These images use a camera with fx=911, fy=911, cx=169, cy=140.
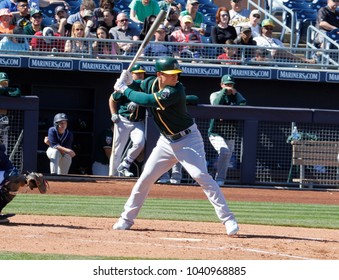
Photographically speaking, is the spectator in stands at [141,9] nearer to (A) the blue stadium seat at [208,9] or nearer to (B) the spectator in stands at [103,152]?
(A) the blue stadium seat at [208,9]

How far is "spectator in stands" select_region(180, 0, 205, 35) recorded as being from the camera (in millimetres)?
17922

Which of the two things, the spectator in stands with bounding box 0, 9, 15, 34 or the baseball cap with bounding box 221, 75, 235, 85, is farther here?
the spectator in stands with bounding box 0, 9, 15, 34

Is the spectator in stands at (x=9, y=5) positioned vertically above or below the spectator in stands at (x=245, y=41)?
above

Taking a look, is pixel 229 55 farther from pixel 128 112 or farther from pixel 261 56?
pixel 128 112

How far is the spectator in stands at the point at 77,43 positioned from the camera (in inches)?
649

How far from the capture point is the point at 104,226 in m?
9.69

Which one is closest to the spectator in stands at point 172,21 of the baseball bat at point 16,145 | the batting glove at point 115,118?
the batting glove at point 115,118

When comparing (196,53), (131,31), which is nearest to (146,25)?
(131,31)

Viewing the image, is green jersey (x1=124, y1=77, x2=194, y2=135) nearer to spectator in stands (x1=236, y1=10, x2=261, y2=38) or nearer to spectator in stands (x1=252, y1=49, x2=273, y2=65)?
spectator in stands (x1=252, y1=49, x2=273, y2=65)

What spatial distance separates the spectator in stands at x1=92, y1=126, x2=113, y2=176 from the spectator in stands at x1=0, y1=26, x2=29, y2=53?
2098 mm

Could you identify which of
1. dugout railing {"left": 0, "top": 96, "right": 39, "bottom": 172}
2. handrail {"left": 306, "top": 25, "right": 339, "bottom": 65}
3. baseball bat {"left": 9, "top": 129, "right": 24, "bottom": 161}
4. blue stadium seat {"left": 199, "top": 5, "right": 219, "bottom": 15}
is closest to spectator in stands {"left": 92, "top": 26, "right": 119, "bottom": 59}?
dugout railing {"left": 0, "top": 96, "right": 39, "bottom": 172}

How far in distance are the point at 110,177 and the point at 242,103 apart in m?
2.69
